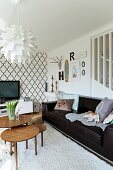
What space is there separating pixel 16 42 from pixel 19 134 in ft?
4.16

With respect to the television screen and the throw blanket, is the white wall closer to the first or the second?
the throw blanket

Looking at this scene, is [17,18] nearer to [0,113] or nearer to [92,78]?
[92,78]

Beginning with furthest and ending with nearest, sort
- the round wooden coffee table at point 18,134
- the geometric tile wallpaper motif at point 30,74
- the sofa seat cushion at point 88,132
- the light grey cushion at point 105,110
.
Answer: the geometric tile wallpaper motif at point 30,74 → the light grey cushion at point 105,110 → the sofa seat cushion at point 88,132 → the round wooden coffee table at point 18,134

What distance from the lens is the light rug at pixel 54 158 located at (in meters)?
2.11

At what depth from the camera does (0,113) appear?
446 centimetres

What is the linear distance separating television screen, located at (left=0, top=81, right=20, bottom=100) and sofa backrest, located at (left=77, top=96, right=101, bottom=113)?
7.24 feet

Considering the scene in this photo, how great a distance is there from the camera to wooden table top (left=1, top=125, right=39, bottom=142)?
2086 mm

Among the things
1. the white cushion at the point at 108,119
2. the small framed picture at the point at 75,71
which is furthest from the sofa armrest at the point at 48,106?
the white cushion at the point at 108,119

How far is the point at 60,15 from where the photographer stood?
3295 millimetres

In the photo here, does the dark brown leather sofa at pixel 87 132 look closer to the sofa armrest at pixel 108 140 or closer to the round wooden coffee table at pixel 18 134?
the sofa armrest at pixel 108 140

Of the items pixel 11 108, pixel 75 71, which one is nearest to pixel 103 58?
pixel 75 71

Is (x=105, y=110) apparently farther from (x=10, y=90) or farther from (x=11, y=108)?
(x=10, y=90)

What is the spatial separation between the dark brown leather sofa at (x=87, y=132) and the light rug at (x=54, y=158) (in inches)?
4.3

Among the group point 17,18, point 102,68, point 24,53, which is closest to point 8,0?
point 17,18
